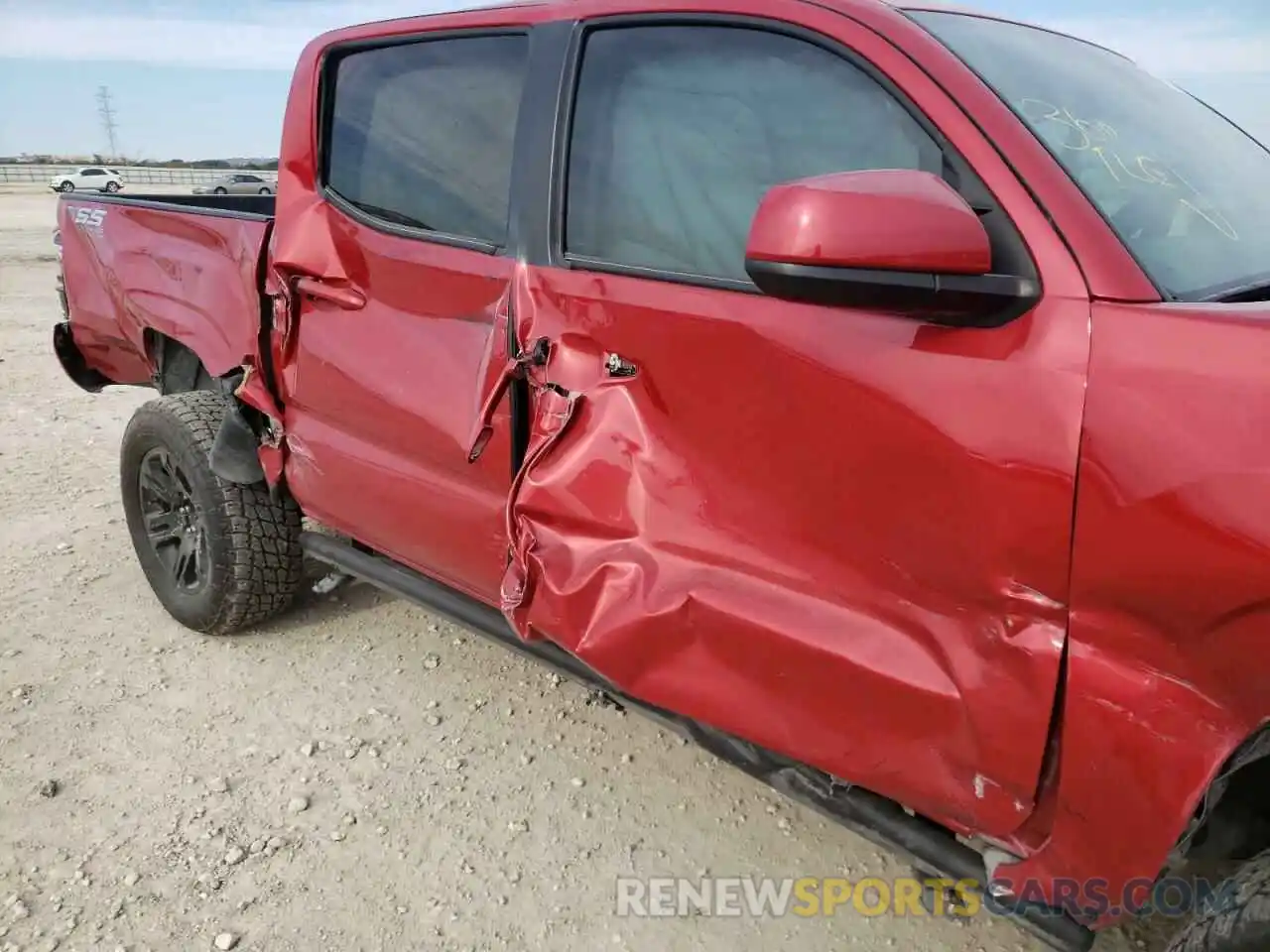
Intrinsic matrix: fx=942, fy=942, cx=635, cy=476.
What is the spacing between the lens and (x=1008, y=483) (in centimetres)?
148

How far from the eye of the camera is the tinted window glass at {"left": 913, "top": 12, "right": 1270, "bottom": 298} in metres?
1.60

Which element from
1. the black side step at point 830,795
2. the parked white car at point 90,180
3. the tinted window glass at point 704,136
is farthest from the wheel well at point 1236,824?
the parked white car at point 90,180

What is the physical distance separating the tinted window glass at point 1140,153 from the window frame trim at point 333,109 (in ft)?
3.19

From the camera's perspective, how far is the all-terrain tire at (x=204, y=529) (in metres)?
3.19

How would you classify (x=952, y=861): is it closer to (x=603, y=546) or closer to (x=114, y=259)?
(x=603, y=546)

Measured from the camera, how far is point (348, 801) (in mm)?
2598

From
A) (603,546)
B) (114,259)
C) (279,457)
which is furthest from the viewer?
(114,259)

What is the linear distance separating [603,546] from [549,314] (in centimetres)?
54

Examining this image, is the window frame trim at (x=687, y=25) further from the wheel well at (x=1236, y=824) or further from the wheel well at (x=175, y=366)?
the wheel well at (x=175, y=366)

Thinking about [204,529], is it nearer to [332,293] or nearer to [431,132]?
[332,293]

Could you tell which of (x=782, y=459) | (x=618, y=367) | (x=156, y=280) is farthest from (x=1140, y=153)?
(x=156, y=280)

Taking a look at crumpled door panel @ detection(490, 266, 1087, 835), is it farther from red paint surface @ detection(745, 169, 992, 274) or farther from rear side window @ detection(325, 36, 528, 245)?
rear side window @ detection(325, 36, 528, 245)

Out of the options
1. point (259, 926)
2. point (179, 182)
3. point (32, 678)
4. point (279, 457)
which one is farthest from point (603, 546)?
point (179, 182)

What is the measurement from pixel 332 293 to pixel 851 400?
65.5 inches
